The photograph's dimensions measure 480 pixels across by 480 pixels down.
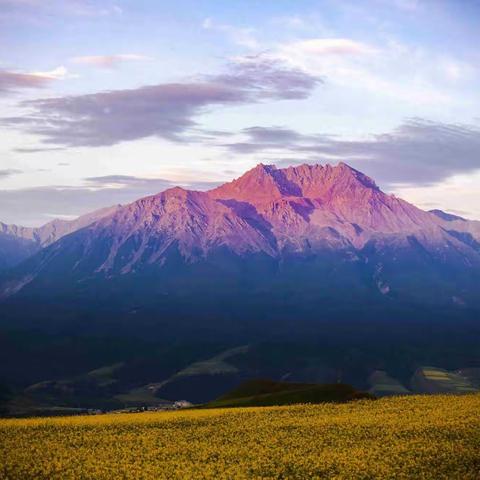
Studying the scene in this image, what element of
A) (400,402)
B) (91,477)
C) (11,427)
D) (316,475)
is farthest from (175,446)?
(400,402)

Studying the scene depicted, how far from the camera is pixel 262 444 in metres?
80.2

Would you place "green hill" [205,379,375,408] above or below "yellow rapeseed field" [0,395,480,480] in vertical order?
below

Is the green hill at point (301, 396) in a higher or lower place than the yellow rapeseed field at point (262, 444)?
lower

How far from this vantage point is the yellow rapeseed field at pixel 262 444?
6825cm

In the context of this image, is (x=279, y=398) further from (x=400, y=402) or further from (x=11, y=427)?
(x=11, y=427)

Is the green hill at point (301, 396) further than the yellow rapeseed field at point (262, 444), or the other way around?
the green hill at point (301, 396)

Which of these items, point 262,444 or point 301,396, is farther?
point 301,396

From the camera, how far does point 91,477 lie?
68.3m

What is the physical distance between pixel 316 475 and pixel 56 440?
33.8 m

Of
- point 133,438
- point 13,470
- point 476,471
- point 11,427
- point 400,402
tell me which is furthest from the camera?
point 400,402

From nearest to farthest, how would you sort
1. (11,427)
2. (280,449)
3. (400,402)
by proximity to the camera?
(280,449) → (11,427) → (400,402)

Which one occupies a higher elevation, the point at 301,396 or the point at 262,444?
the point at 262,444

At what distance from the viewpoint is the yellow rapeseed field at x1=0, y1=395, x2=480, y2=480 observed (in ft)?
224

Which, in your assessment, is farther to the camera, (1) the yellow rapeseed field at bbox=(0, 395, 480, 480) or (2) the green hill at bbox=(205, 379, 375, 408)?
(2) the green hill at bbox=(205, 379, 375, 408)
